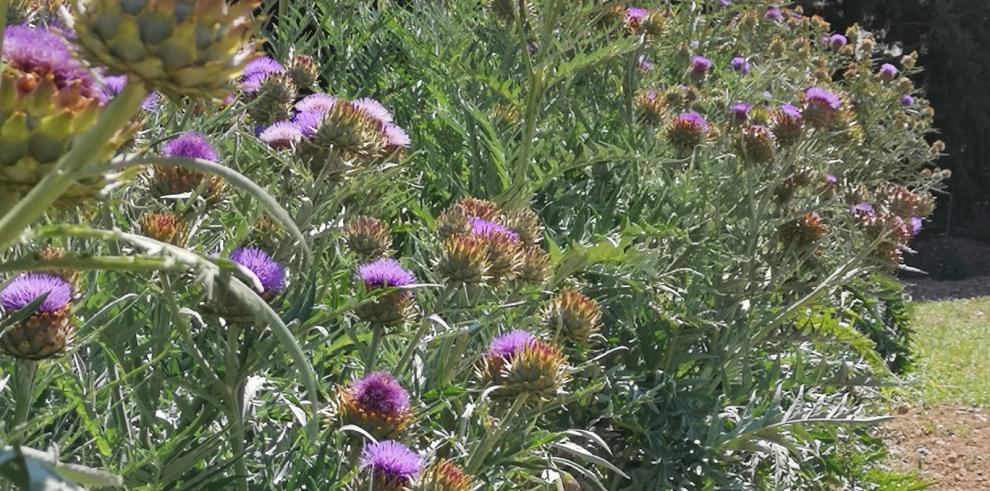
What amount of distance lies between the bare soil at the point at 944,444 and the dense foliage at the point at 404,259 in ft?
2.49

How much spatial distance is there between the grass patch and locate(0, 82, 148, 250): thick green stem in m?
4.91

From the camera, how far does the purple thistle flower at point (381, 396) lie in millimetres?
1370

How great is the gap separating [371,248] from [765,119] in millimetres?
1867

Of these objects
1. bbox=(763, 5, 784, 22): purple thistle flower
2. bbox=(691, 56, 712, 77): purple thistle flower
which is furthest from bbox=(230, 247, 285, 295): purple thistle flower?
bbox=(763, 5, 784, 22): purple thistle flower

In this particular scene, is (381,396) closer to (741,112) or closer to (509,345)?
(509,345)

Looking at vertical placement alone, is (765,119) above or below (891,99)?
below

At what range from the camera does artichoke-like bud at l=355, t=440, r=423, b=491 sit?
127cm

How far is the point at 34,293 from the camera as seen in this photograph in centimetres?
113

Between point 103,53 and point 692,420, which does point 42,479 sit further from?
point 692,420

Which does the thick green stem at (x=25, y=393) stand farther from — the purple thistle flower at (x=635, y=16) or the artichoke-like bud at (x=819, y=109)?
the purple thistle flower at (x=635, y=16)

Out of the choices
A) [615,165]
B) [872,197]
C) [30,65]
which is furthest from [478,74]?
[30,65]

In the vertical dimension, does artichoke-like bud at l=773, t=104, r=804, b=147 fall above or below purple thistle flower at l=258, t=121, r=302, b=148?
above

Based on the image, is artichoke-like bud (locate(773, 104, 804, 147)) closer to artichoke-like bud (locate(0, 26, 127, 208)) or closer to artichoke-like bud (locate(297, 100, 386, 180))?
artichoke-like bud (locate(297, 100, 386, 180))

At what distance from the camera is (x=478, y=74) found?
246cm
